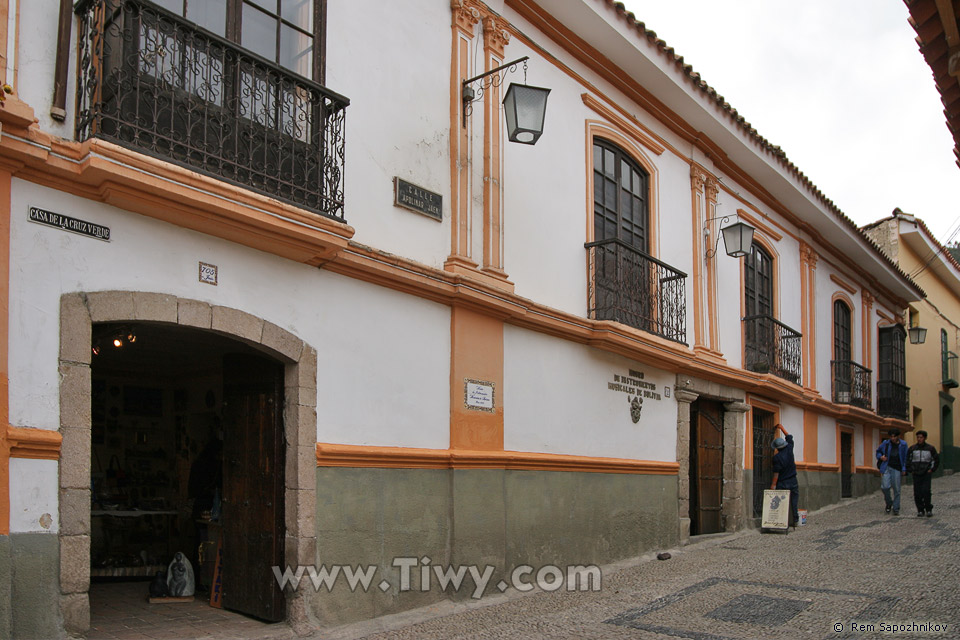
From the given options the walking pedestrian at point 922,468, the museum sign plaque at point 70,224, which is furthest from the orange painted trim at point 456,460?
the walking pedestrian at point 922,468

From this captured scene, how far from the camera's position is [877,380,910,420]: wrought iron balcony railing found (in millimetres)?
20344

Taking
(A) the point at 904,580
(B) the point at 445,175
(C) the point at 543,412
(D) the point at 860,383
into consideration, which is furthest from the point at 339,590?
(D) the point at 860,383

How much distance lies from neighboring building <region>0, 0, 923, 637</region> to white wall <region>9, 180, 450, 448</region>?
19mm

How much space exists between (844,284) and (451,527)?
14.0 metres

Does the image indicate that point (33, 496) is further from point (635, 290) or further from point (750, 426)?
point (750, 426)

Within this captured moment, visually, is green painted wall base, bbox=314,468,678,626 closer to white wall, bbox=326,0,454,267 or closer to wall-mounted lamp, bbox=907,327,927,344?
white wall, bbox=326,0,454,267

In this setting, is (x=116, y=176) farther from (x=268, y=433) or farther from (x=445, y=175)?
(x=445, y=175)

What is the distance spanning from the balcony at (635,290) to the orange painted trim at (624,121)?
1630 mm

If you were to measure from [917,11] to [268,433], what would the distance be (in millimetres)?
5402

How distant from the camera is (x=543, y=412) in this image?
8891mm

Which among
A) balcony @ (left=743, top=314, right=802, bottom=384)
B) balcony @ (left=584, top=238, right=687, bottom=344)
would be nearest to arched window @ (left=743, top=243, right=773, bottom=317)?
balcony @ (left=743, top=314, right=802, bottom=384)

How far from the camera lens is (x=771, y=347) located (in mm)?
14234

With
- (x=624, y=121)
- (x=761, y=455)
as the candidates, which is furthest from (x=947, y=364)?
(x=624, y=121)

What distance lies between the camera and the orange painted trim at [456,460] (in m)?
6.66
